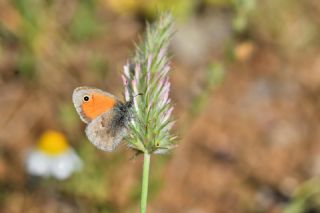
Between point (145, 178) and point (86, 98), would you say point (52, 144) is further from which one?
point (145, 178)

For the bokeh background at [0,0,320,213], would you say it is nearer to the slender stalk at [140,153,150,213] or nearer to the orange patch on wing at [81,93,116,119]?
the orange patch on wing at [81,93,116,119]

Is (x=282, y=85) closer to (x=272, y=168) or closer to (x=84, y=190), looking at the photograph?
(x=272, y=168)

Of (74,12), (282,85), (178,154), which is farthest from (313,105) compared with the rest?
(74,12)

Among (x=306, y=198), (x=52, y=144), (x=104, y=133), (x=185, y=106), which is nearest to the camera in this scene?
(x=104, y=133)

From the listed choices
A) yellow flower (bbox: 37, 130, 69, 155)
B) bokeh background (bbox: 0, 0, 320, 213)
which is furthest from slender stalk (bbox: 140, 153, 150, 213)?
yellow flower (bbox: 37, 130, 69, 155)

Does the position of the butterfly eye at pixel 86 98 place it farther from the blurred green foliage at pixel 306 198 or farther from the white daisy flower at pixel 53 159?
the white daisy flower at pixel 53 159

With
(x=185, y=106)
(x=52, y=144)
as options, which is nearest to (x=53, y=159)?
(x=52, y=144)
